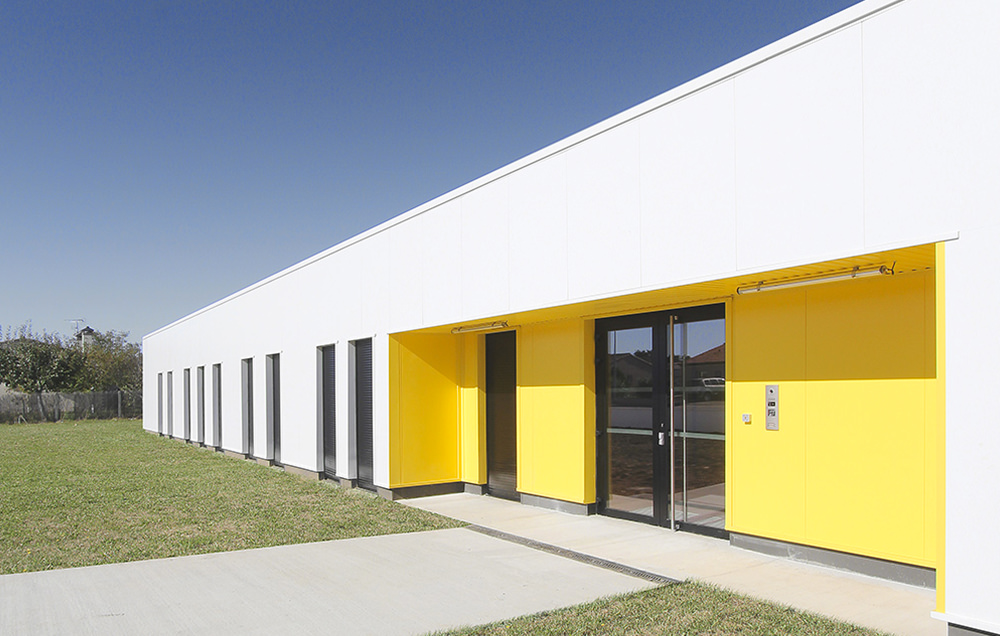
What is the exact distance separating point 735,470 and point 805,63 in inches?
152

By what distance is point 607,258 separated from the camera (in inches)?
305

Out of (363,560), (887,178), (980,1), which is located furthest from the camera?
(363,560)

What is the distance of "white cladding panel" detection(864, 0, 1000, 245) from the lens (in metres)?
4.64

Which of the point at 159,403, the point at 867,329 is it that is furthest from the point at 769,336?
the point at 159,403

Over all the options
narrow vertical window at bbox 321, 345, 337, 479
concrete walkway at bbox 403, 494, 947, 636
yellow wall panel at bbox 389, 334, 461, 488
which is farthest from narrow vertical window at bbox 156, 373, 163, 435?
concrete walkway at bbox 403, 494, 947, 636

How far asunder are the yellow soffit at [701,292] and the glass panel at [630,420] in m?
0.46

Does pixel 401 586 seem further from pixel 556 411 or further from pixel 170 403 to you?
pixel 170 403

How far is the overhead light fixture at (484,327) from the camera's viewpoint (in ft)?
35.4

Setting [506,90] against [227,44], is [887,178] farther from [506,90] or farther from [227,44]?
[227,44]

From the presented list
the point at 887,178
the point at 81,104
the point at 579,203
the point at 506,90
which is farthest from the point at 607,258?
the point at 81,104

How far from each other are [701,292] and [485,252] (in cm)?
340

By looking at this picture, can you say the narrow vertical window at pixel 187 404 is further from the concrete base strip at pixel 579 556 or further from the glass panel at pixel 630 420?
the glass panel at pixel 630 420

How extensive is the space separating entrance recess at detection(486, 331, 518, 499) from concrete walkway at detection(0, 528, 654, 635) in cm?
335

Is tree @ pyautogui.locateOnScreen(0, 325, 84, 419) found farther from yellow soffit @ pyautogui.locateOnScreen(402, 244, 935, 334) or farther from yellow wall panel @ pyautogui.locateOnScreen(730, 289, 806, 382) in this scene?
yellow wall panel @ pyautogui.locateOnScreen(730, 289, 806, 382)
